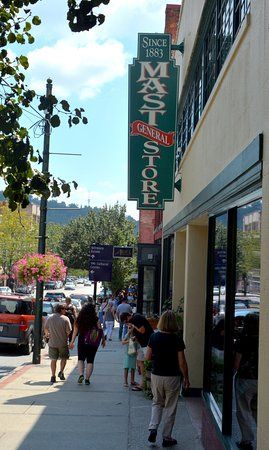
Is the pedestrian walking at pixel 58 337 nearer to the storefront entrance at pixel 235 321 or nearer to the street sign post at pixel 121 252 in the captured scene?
the storefront entrance at pixel 235 321

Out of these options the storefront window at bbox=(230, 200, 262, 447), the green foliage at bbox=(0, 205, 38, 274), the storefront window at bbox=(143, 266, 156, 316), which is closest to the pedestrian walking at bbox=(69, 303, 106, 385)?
the storefront window at bbox=(230, 200, 262, 447)

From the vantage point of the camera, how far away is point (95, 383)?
1134cm

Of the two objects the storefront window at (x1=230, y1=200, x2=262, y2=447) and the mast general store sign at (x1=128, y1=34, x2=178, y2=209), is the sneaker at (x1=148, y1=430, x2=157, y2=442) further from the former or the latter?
the mast general store sign at (x1=128, y1=34, x2=178, y2=209)

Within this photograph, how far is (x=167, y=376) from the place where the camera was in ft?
22.5

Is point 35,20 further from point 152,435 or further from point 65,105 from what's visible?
point 152,435

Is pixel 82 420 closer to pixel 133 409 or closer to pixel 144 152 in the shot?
pixel 133 409

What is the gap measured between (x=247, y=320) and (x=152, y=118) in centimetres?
665

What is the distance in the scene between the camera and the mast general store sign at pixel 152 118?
10922mm

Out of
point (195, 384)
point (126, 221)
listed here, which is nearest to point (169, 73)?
point (195, 384)

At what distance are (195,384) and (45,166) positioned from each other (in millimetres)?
7375

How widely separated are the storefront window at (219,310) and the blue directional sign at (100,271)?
15.6m

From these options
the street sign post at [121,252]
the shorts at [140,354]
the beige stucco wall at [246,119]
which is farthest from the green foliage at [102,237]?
the beige stucco wall at [246,119]

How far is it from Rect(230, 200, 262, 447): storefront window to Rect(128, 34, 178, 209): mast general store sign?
229 inches

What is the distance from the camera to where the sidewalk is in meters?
6.98
